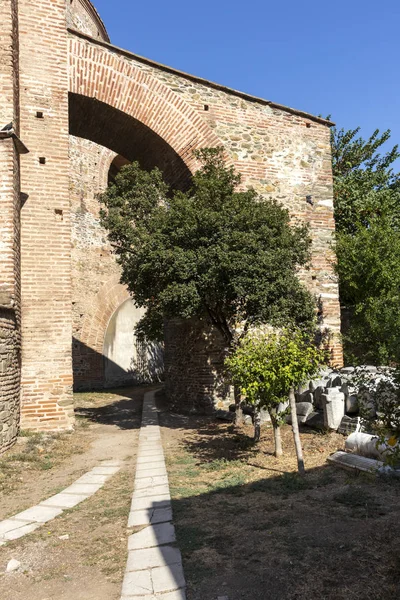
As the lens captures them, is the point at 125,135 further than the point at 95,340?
No

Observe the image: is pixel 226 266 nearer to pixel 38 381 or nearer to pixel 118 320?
pixel 38 381

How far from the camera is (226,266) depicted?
23.7 ft

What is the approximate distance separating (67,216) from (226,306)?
11.6 feet

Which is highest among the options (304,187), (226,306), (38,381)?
(304,187)

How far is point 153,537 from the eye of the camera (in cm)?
350

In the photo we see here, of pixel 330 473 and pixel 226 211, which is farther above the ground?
pixel 226 211

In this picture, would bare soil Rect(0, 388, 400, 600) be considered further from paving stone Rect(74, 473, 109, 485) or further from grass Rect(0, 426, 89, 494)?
paving stone Rect(74, 473, 109, 485)

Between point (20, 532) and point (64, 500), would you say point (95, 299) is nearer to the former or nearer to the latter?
point (64, 500)

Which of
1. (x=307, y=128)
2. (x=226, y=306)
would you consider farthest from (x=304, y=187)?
(x=226, y=306)

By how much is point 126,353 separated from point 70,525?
16.0 metres

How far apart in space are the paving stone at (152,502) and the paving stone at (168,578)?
1358 millimetres

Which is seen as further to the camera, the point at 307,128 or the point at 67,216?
the point at 307,128

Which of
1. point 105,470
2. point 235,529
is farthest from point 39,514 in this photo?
point 235,529

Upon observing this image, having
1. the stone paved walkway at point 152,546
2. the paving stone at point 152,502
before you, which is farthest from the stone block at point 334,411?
the paving stone at point 152,502
